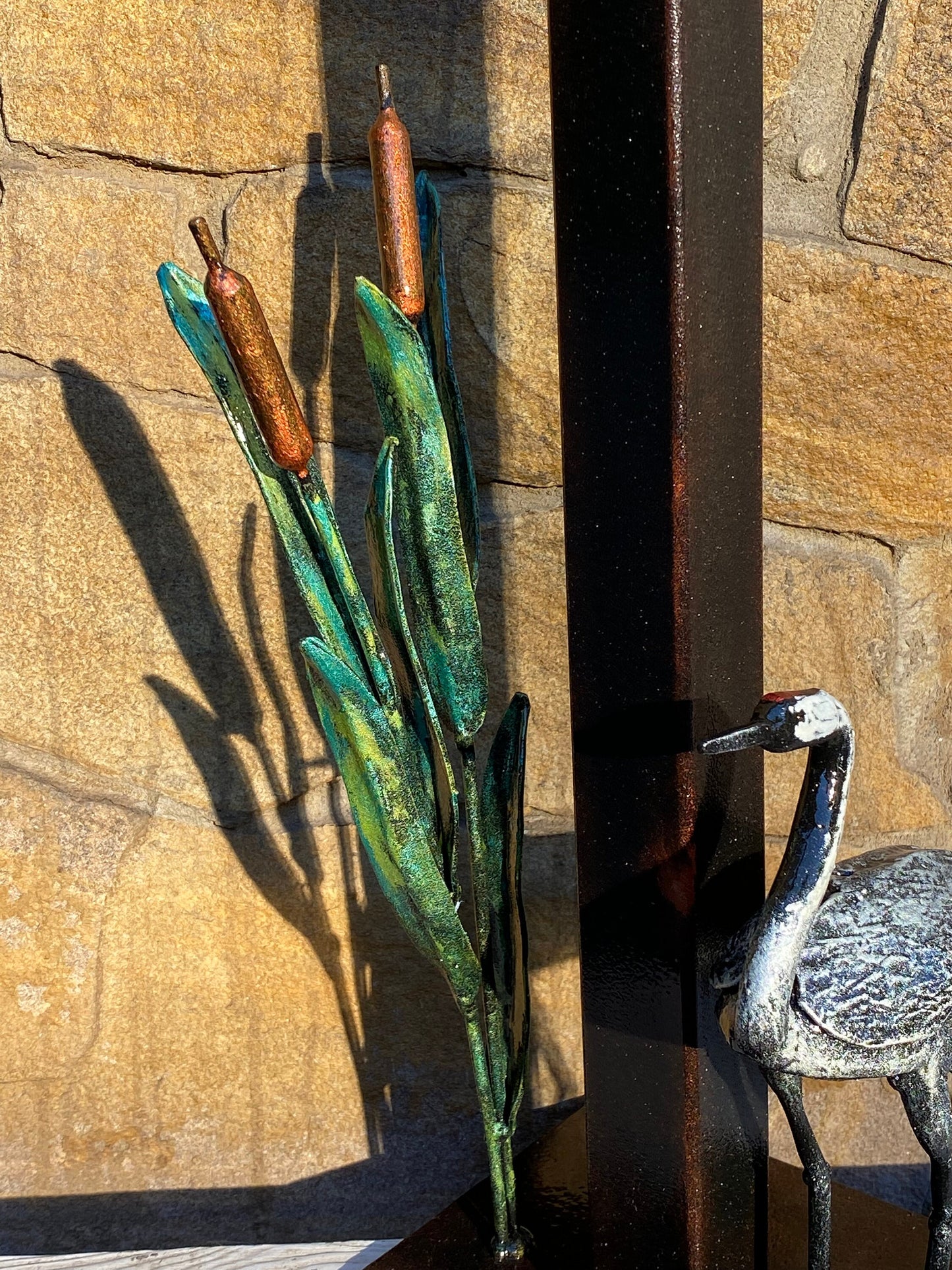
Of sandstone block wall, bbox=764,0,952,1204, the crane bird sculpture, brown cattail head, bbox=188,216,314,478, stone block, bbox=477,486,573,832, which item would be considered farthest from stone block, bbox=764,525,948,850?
brown cattail head, bbox=188,216,314,478

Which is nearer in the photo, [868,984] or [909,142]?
[868,984]

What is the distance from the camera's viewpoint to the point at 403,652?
680 millimetres

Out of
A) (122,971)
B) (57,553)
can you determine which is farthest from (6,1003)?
(57,553)

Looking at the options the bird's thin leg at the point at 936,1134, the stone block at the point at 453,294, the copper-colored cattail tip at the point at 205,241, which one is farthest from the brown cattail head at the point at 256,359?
the bird's thin leg at the point at 936,1134

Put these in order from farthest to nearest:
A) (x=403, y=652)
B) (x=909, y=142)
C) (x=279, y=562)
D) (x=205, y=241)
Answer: (x=279, y=562) < (x=909, y=142) < (x=403, y=652) < (x=205, y=241)

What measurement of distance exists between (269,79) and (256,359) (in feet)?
1.02

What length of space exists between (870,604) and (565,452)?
351 millimetres

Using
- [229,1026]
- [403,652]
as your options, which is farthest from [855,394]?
[229,1026]

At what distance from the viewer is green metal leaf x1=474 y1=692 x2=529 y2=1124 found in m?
0.71

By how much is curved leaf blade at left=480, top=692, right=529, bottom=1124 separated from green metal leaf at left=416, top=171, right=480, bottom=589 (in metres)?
0.10

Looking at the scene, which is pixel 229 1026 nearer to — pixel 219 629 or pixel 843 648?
pixel 219 629

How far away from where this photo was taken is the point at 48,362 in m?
A: 0.85

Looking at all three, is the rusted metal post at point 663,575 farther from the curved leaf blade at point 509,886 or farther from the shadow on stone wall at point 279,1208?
the shadow on stone wall at point 279,1208

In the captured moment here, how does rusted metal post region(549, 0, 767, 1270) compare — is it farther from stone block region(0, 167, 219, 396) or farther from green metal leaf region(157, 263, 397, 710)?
stone block region(0, 167, 219, 396)
